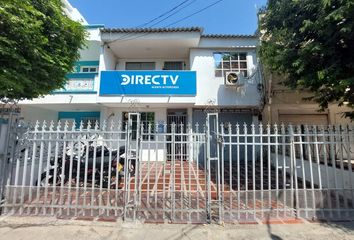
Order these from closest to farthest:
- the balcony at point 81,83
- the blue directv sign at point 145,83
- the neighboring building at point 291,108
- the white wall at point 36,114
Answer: the neighboring building at point 291,108, the blue directv sign at point 145,83, the balcony at point 81,83, the white wall at point 36,114

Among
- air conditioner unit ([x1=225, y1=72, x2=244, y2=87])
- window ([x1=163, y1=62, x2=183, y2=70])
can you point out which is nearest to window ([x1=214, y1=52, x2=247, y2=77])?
air conditioner unit ([x1=225, y1=72, x2=244, y2=87])

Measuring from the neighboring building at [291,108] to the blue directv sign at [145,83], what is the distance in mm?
3753

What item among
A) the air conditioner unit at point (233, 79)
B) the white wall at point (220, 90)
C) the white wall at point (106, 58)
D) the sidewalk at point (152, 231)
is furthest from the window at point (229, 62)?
the sidewalk at point (152, 231)

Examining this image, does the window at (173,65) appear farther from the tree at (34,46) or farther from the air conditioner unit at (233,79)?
the tree at (34,46)

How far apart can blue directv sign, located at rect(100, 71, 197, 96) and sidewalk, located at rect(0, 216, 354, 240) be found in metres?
7.52

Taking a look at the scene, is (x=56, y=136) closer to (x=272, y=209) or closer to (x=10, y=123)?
(x=10, y=123)

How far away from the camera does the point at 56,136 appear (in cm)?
494

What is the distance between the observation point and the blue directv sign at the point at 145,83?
11.1 m

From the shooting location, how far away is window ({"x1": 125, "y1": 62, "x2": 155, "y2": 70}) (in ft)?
44.2

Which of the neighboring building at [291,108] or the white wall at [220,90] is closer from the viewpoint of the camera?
the neighboring building at [291,108]

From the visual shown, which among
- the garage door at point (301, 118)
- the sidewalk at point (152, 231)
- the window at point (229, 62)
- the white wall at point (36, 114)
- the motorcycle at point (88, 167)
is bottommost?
Answer: the sidewalk at point (152, 231)

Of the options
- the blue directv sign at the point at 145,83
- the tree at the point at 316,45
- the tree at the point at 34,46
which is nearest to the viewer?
the tree at the point at 34,46

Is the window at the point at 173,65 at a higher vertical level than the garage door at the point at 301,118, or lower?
higher

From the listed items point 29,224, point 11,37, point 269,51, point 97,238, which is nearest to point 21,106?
point 11,37
